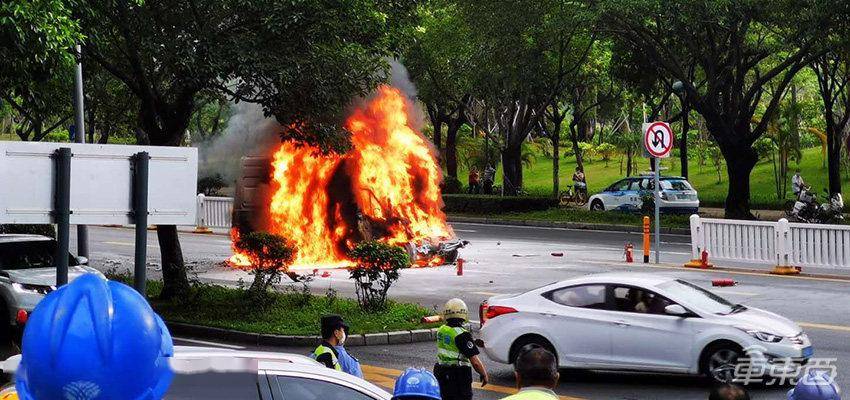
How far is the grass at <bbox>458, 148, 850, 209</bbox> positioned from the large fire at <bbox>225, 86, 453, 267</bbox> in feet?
71.9

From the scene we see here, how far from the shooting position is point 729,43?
121ft

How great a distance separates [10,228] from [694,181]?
39331 mm

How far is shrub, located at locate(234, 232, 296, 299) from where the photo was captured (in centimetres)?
1789

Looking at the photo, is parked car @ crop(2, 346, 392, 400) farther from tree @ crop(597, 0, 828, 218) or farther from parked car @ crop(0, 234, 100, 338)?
tree @ crop(597, 0, 828, 218)

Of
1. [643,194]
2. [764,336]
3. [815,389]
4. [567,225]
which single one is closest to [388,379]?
[764,336]

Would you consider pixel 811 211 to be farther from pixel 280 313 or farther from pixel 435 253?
pixel 280 313

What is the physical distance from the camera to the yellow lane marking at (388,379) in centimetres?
1267

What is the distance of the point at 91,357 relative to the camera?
7.21 feet

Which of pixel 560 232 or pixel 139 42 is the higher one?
pixel 139 42

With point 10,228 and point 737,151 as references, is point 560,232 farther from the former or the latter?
point 10,228

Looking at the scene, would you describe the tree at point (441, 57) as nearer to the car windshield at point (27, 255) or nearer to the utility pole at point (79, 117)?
the utility pole at point (79, 117)

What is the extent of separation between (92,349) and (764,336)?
11.2 meters

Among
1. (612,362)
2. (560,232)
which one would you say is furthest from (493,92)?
(612,362)

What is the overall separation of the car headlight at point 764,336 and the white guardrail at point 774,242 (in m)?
10.8
